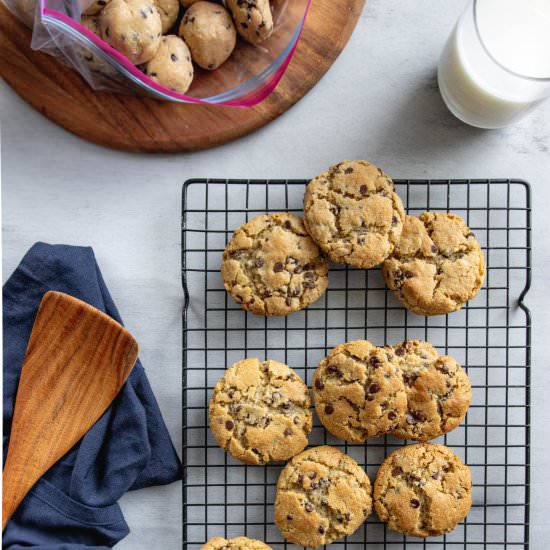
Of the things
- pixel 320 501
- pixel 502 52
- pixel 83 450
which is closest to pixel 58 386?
pixel 83 450

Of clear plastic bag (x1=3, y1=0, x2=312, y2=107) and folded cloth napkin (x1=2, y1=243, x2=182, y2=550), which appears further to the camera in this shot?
folded cloth napkin (x1=2, y1=243, x2=182, y2=550)

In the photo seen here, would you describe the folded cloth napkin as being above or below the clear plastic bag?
below

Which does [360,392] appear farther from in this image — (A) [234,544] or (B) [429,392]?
(A) [234,544]

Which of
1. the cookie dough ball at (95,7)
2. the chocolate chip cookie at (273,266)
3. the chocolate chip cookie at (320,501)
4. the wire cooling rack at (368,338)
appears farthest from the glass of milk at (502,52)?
the chocolate chip cookie at (320,501)

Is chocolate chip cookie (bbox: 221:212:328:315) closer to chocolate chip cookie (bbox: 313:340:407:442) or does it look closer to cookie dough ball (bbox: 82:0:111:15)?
chocolate chip cookie (bbox: 313:340:407:442)

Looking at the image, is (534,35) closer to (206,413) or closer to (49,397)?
(206,413)

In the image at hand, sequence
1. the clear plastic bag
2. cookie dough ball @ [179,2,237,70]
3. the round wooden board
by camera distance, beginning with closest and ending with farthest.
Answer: the clear plastic bag → cookie dough ball @ [179,2,237,70] → the round wooden board

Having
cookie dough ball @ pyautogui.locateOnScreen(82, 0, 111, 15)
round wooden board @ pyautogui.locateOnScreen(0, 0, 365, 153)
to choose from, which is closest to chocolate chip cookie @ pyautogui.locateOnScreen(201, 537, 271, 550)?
round wooden board @ pyautogui.locateOnScreen(0, 0, 365, 153)
